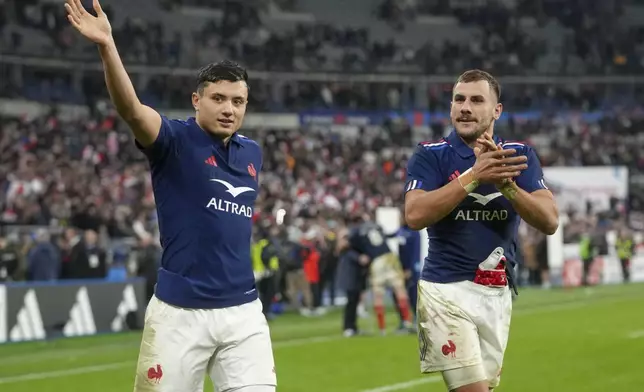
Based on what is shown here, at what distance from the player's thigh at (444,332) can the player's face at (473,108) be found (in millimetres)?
887

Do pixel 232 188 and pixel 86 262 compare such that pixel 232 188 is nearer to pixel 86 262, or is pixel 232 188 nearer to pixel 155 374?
pixel 155 374

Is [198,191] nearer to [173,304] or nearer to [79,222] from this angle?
[173,304]

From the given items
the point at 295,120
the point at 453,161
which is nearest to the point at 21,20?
the point at 295,120

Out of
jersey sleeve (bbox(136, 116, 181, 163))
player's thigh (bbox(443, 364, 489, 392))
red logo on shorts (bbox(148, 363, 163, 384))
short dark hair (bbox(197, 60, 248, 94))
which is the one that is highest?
short dark hair (bbox(197, 60, 248, 94))

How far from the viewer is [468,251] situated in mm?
6434

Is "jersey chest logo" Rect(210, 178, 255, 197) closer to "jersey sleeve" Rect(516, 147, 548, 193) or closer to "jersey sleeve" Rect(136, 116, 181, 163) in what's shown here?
"jersey sleeve" Rect(136, 116, 181, 163)

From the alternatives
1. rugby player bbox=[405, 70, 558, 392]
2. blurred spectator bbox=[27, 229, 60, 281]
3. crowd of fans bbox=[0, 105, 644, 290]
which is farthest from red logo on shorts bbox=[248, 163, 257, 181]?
blurred spectator bbox=[27, 229, 60, 281]

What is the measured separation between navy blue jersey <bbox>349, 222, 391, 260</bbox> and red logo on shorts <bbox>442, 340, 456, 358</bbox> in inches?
497

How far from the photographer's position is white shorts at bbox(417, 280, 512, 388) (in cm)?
632

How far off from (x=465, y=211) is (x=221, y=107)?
1.55 m

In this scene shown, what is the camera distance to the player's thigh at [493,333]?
6430mm

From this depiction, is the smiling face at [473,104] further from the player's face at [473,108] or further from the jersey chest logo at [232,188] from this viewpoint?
the jersey chest logo at [232,188]

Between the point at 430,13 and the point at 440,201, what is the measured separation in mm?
45882

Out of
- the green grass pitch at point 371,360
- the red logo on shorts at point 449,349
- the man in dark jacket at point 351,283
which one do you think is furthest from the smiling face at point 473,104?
the man in dark jacket at point 351,283
